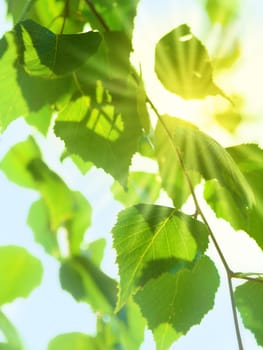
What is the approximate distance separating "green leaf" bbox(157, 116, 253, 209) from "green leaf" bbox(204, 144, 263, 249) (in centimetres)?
5

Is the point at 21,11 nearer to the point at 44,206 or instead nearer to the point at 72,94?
the point at 72,94

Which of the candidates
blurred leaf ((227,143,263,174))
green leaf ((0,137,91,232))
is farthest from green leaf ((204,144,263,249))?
green leaf ((0,137,91,232))

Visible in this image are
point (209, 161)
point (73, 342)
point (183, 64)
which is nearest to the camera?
point (209, 161)

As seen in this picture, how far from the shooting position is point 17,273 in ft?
2.05

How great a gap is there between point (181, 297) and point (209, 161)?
0.42 feet

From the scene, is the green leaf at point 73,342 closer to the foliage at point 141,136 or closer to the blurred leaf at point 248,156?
the foliage at point 141,136

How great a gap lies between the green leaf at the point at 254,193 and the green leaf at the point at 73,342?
0.24 metres

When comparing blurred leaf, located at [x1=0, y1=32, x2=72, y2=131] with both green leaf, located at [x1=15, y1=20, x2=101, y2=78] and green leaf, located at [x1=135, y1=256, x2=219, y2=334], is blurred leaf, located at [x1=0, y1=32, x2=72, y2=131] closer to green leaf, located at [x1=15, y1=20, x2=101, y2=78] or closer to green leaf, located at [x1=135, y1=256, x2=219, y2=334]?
green leaf, located at [x1=15, y1=20, x2=101, y2=78]

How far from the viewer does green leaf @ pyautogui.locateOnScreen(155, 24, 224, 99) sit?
500mm


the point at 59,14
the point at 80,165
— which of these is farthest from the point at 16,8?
the point at 80,165

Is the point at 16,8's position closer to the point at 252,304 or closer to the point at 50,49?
the point at 50,49

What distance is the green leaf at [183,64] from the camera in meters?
0.50

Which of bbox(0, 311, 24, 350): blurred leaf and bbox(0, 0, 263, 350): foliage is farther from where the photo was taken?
bbox(0, 311, 24, 350): blurred leaf

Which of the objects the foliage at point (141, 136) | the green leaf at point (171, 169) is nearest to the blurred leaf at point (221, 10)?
the foliage at point (141, 136)
